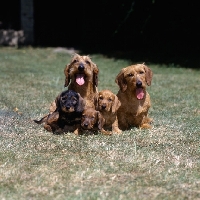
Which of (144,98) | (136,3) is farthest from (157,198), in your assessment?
(136,3)

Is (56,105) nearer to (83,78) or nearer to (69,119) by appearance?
(69,119)

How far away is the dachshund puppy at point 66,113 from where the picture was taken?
675 centimetres

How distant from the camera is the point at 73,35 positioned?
2394 cm

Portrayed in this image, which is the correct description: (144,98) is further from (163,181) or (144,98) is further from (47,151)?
(163,181)

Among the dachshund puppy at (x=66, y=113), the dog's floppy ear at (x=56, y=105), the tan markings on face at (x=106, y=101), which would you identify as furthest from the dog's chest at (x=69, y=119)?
the tan markings on face at (x=106, y=101)

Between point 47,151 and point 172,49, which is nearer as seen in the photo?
point 47,151

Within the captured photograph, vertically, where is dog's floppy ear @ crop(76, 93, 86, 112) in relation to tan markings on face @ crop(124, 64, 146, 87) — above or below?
below

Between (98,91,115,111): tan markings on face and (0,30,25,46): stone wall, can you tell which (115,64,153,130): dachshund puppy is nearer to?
(98,91,115,111): tan markings on face

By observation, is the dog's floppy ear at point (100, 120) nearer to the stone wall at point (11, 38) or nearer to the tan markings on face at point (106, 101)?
the tan markings on face at point (106, 101)

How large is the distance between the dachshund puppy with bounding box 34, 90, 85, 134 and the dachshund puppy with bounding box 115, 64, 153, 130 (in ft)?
2.33

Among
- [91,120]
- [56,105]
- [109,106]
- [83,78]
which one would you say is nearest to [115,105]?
[109,106]

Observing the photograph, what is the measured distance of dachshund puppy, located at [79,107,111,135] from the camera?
22.2 ft

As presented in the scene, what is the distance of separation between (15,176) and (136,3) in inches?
616

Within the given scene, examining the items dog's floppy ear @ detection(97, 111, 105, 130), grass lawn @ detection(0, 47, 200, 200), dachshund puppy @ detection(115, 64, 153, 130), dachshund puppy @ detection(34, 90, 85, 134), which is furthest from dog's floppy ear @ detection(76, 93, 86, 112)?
dachshund puppy @ detection(115, 64, 153, 130)
